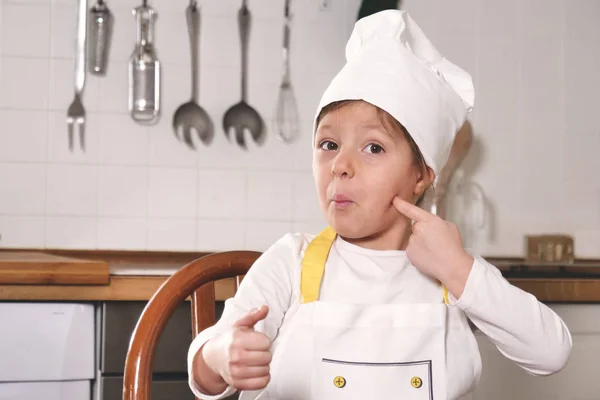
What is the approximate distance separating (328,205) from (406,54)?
204mm

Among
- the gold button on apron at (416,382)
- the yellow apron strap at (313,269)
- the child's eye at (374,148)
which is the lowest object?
the gold button on apron at (416,382)

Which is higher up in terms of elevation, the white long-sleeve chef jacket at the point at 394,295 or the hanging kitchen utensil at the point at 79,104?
the hanging kitchen utensil at the point at 79,104

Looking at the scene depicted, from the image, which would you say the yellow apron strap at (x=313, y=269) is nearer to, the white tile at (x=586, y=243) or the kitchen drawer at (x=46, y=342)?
the kitchen drawer at (x=46, y=342)

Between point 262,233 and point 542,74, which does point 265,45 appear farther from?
point 542,74

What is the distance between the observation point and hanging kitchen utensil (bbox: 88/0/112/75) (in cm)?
217

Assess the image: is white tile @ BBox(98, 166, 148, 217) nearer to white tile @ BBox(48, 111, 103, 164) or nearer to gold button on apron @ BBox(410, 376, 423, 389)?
white tile @ BBox(48, 111, 103, 164)

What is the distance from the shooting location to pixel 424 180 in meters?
1.06

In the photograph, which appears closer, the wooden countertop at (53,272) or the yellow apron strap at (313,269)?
the yellow apron strap at (313,269)

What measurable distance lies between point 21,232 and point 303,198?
72cm

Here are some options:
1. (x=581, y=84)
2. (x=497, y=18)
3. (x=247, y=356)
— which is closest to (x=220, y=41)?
(x=497, y=18)

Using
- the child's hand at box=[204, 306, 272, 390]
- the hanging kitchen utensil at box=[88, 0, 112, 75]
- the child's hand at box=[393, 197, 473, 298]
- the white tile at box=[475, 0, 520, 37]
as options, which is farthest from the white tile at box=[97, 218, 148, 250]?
the child's hand at box=[204, 306, 272, 390]

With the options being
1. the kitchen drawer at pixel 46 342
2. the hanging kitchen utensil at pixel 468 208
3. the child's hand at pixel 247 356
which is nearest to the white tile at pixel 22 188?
the kitchen drawer at pixel 46 342

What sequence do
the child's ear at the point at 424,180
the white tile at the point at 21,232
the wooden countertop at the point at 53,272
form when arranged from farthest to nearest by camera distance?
the white tile at the point at 21,232, the wooden countertop at the point at 53,272, the child's ear at the point at 424,180

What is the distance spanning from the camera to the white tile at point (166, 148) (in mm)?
2197
